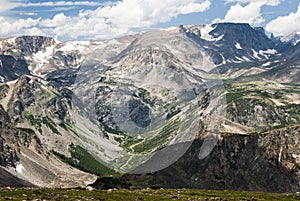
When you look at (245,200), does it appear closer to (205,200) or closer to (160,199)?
(205,200)

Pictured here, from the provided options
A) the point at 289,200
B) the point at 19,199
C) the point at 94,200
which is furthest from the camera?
the point at 289,200

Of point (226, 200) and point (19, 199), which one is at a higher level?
point (19, 199)

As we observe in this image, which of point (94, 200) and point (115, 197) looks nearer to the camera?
point (94, 200)

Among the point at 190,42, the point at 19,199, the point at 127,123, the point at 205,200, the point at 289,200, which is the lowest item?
the point at 289,200


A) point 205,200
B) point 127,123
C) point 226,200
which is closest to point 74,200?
point 127,123

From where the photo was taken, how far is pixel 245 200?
86125 mm

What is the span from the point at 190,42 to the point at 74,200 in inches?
1221

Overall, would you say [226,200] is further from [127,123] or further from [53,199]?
[53,199]

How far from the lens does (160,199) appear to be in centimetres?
7600

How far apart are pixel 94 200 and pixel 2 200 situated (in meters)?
14.9

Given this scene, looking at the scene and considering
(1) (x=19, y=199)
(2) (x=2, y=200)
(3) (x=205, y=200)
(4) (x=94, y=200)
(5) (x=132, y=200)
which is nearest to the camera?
(2) (x=2, y=200)

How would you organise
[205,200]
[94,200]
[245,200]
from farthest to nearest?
[245,200] < [205,200] < [94,200]

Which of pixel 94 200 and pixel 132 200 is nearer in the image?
pixel 94 200

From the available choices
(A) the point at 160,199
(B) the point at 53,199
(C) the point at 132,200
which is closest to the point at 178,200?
(A) the point at 160,199
